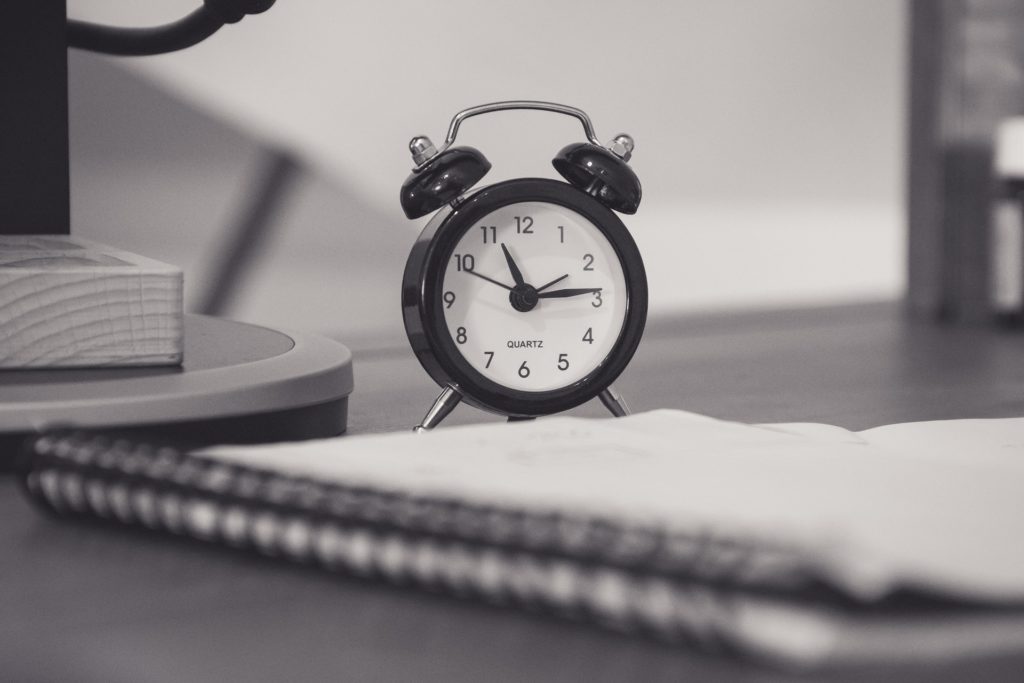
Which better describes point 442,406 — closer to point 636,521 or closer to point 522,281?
point 522,281

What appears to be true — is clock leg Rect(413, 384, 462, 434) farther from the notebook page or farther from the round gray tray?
the notebook page

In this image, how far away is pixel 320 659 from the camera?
0.27 meters

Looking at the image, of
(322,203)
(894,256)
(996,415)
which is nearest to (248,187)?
(322,203)

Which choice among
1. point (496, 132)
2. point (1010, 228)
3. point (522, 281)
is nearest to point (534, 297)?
point (522, 281)

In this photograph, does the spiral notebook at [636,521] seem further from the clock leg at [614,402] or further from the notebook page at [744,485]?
the clock leg at [614,402]

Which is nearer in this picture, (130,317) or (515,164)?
(130,317)

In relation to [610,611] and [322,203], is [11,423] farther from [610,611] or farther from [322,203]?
[322,203]

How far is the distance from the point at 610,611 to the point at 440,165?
1.54 ft

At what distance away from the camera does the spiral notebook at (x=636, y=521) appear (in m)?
0.24

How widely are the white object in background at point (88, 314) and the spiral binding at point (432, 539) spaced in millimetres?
210

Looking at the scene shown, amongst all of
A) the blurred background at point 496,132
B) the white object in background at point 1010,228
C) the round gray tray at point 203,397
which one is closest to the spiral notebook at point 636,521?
the round gray tray at point 203,397

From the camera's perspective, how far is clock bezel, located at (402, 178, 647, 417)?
2.25ft

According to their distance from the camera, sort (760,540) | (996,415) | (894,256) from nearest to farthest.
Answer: (760,540) < (996,415) < (894,256)

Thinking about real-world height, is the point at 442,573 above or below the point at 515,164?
below
